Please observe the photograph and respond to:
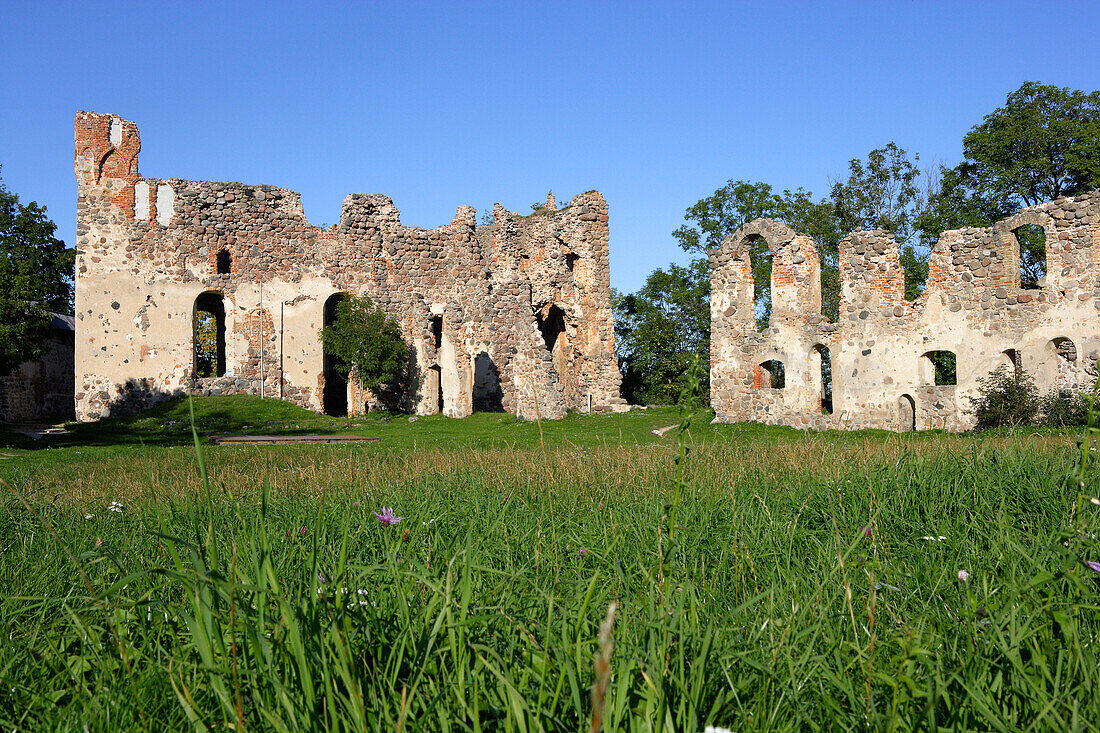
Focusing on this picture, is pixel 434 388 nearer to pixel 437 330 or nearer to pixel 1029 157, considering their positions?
pixel 437 330

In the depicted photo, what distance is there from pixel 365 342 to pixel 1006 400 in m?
16.5

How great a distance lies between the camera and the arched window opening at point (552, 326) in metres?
28.0

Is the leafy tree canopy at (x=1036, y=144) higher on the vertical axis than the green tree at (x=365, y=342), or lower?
higher

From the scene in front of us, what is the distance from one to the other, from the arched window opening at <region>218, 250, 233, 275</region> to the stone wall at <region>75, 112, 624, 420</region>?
0.13 ft

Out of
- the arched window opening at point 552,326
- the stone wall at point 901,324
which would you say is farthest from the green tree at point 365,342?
the stone wall at point 901,324

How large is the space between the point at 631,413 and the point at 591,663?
21598 millimetres

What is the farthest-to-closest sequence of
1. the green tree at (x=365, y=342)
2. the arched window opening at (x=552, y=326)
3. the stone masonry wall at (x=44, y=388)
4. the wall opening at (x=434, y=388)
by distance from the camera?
the stone masonry wall at (x=44, y=388), the arched window opening at (x=552, y=326), the wall opening at (x=434, y=388), the green tree at (x=365, y=342)

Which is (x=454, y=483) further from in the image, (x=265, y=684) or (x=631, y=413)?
(x=631, y=413)

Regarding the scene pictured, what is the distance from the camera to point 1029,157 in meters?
29.3

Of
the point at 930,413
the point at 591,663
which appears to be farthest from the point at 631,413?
the point at 591,663

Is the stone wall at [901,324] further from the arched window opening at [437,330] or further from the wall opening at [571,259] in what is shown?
the arched window opening at [437,330]

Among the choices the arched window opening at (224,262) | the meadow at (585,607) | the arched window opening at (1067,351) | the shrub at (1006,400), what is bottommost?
the meadow at (585,607)

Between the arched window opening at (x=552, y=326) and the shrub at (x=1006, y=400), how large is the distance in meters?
13.9

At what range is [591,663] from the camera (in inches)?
92.8
